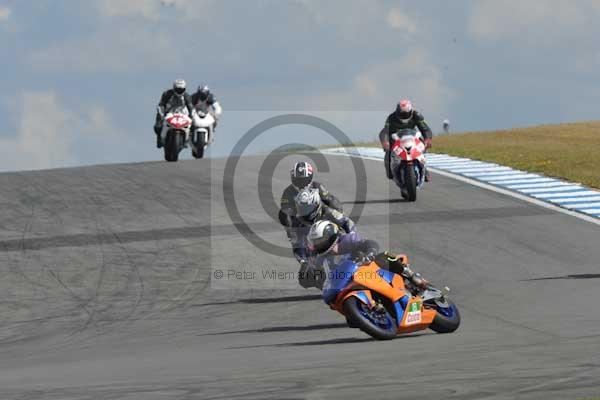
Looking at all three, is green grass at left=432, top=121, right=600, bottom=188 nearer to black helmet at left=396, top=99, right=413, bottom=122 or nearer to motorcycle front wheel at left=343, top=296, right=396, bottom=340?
black helmet at left=396, top=99, right=413, bottom=122

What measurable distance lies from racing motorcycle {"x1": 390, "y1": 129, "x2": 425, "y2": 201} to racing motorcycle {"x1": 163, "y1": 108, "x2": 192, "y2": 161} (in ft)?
25.9

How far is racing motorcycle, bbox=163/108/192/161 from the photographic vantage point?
2934 cm

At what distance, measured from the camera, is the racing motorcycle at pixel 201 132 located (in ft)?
98.7

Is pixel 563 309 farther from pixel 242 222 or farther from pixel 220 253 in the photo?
pixel 242 222

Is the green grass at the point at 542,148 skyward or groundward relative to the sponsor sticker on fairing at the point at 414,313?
skyward

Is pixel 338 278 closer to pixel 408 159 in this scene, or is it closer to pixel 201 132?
pixel 408 159

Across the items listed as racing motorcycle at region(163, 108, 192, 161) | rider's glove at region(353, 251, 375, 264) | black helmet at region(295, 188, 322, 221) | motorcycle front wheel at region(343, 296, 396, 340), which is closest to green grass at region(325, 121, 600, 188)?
racing motorcycle at region(163, 108, 192, 161)

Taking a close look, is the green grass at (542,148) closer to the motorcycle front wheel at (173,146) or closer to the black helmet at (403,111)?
the black helmet at (403,111)

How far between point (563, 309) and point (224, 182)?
555 inches

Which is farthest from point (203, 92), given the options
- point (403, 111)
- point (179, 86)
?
point (403, 111)

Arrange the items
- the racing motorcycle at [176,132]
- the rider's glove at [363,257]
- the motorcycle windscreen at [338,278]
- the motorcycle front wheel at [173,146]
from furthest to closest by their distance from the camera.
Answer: the motorcycle front wheel at [173,146] < the racing motorcycle at [176,132] < the rider's glove at [363,257] < the motorcycle windscreen at [338,278]

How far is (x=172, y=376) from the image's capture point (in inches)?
369

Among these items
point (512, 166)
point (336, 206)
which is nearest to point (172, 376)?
point (336, 206)

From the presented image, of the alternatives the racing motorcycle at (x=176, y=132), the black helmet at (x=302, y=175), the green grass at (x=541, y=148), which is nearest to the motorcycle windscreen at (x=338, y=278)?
the black helmet at (x=302, y=175)
